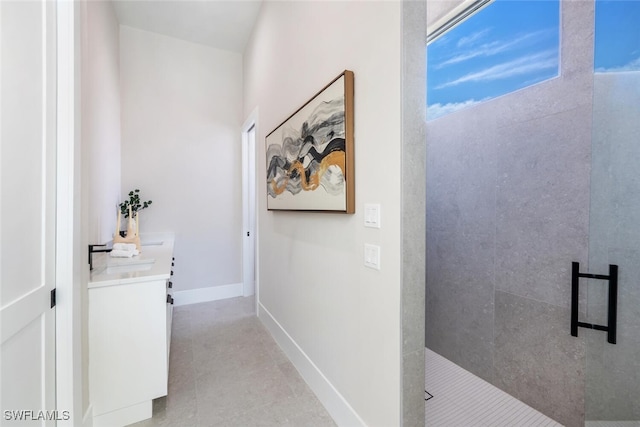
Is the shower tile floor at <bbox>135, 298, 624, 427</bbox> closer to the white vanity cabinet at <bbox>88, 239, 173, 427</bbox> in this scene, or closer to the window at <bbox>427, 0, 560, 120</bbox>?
the white vanity cabinet at <bbox>88, 239, 173, 427</bbox>

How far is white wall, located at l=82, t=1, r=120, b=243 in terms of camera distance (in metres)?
1.83

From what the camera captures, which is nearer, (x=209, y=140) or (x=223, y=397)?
(x=223, y=397)

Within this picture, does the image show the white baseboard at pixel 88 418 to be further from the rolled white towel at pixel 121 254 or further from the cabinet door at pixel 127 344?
the rolled white towel at pixel 121 254

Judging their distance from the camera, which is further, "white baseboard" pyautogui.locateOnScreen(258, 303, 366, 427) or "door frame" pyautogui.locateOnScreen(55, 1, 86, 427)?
"white baseboard" pyautogui.locateOnScreen(258, 303, 366, 427)

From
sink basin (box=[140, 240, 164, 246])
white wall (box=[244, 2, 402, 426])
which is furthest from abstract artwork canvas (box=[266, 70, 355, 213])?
sink basin (box=[140, 240, 164, 246])

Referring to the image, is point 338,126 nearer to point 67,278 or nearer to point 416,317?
point 416,317

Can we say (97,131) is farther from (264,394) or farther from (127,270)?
(264,394)

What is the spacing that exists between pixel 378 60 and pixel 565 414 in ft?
7.42

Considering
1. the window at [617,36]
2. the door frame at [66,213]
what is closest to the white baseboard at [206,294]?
the door frame at [66,213]

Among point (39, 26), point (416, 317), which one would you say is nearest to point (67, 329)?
point (39, 26)

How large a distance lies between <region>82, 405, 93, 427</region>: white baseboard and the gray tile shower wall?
2481mm

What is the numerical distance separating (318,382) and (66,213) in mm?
1783

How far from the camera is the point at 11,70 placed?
95 centimetres

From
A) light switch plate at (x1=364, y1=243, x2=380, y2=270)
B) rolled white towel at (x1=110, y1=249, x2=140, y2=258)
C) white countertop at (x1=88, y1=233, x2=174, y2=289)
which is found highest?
light switch plate at (x1=364, y1=243, x2=380, y2=270)
